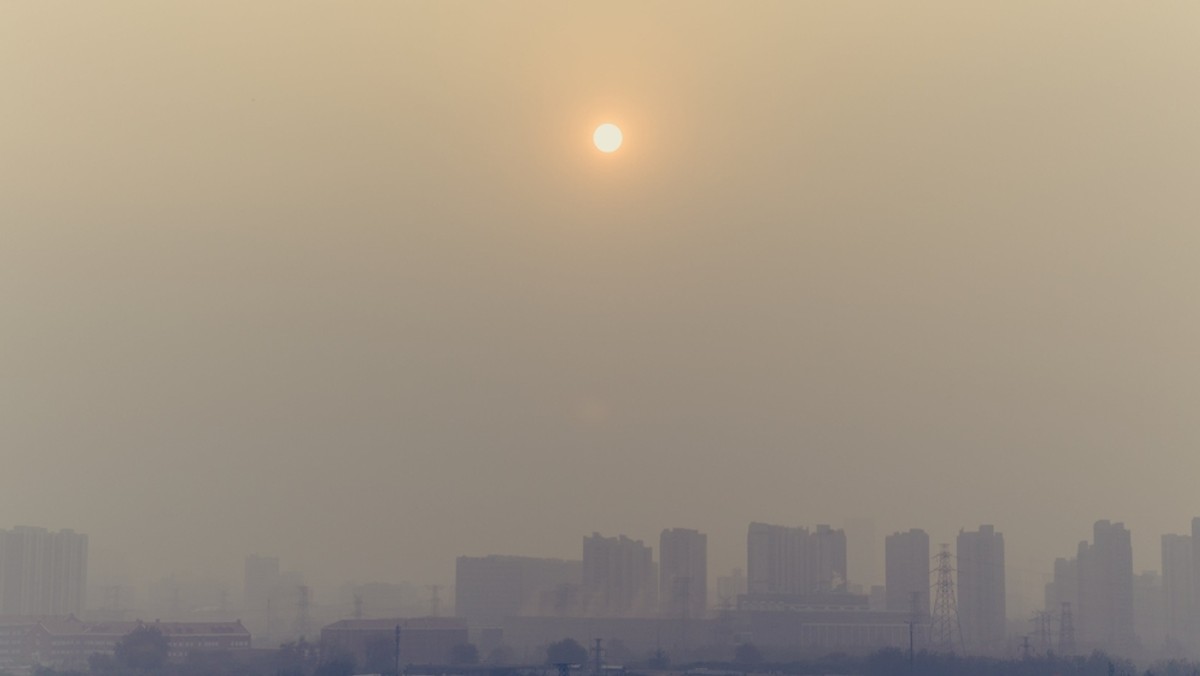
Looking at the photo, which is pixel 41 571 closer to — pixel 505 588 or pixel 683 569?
pixel 505 588

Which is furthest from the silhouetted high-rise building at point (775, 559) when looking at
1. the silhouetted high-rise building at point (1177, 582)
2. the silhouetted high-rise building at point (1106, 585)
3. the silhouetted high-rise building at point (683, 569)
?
the silhouetted high-rise building at point (1177, 582)

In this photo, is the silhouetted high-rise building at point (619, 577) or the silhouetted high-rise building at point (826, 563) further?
the silhouetted high-rise building at point (826, 563)

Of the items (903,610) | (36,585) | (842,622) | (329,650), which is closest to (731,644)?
(842,622)

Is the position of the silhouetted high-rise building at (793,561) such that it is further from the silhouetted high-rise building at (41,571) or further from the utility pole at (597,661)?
the silhouetted high-rise building at (41,571)

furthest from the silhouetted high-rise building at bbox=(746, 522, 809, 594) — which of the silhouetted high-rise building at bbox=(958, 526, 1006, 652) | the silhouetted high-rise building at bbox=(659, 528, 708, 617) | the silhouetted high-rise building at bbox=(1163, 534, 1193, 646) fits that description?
the silhouetted high-rise building at bbox=(1163, 534, 1193, 646)

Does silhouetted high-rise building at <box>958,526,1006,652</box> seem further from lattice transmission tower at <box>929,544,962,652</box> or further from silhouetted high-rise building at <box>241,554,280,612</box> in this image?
silhouetted high-rise building at <box>241,554,280,612</box>
